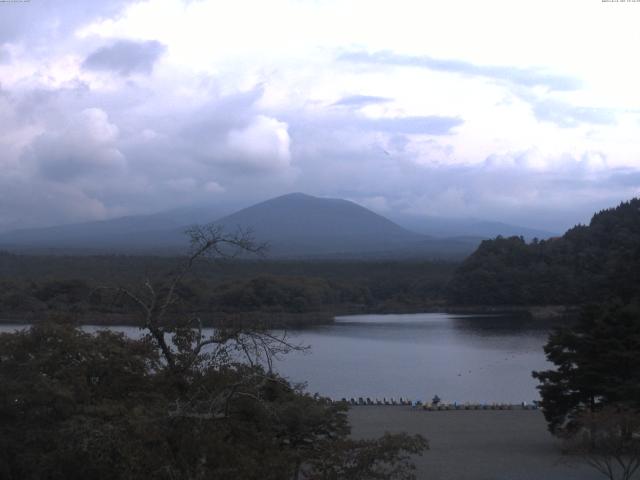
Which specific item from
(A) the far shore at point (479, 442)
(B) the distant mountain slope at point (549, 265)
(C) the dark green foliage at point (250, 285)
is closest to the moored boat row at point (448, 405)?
(A) the far shore at point (479, 442)

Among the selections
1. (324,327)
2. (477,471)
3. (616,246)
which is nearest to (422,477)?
(477,471)

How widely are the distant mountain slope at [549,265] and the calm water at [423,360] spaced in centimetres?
689

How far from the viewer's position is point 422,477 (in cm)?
1045

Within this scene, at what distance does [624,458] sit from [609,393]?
1.26 meters

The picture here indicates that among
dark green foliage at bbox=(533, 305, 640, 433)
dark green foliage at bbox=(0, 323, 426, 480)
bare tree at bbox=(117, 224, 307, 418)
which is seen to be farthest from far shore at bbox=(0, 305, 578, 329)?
bare tree at bbox=(117, 224, 307, 418)

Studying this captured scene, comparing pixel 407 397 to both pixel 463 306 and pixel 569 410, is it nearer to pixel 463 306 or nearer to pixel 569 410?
pixel 569 410

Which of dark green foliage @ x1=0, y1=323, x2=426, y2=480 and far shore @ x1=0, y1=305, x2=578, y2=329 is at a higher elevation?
dark green foliage @ x1=0, y1=323, x2=426, y2=480

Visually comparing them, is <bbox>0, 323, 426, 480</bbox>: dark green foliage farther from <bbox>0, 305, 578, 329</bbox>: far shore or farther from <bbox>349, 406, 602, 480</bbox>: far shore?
<bbox>0, 305, 578, 329</bbox>: far shore

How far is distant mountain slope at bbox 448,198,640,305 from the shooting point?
4654cm

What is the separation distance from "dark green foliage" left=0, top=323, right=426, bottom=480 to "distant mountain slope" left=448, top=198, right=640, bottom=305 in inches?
1573

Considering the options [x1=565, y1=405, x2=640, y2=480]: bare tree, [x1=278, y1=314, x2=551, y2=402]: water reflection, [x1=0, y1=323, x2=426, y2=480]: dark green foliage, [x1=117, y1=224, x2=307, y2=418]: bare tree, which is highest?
[x1=117, y1=224, x2=307, y2=418]: bare tree

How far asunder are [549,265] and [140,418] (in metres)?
47.9

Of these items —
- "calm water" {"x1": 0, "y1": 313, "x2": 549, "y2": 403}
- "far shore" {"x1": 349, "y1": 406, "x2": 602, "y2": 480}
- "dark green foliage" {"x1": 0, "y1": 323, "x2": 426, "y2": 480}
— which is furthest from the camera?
"calm water" {"x1": 0, "y1": 313, "x2": 549, "y2": 403}

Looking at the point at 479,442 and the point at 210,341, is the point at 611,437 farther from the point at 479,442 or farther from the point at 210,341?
the point at 210,341
